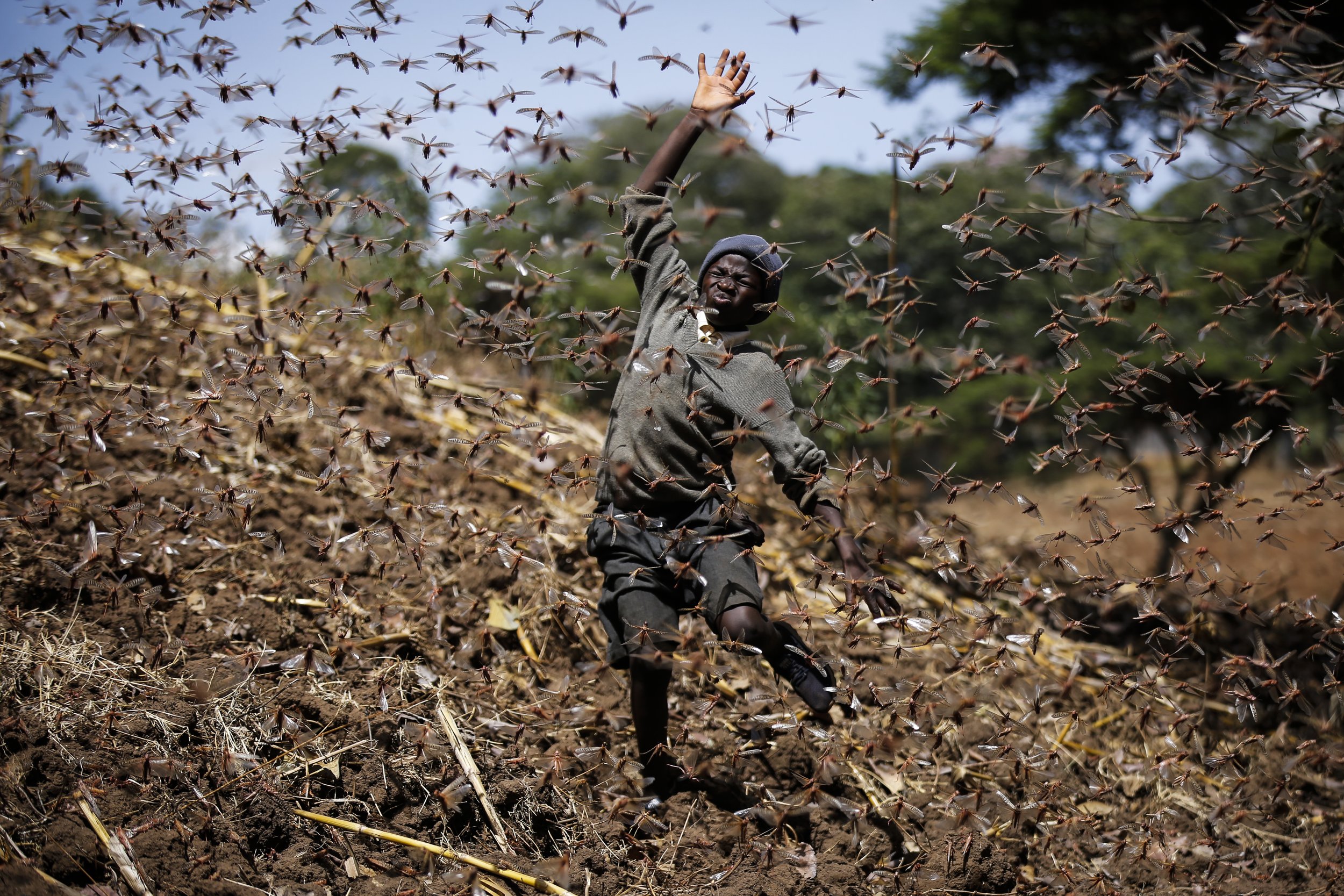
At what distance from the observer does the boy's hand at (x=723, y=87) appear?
2867 mm

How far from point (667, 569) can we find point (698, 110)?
145 centimetres

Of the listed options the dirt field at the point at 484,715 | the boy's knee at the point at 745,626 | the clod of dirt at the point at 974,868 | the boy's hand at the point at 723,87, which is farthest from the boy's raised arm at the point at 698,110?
the clod of dirt at the point at 974,868

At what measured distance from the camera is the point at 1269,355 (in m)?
3.32

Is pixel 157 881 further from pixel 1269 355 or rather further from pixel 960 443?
pixel 960 443

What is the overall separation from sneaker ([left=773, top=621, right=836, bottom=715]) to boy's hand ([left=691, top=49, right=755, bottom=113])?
168 cm

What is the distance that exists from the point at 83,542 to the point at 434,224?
189 centimetres

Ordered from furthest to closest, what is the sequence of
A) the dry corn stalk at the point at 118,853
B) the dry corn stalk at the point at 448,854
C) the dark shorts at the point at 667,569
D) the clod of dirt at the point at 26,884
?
the dark shorts at the point at 667,569
the dry corn stalk at the point at 448,854
the dry corn stalk at the point at 118,853
the clod of dirt at the point at 26,884

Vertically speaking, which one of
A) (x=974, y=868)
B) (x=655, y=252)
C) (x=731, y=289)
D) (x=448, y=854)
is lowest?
(x=974, y=868)

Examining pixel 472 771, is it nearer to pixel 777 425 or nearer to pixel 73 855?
pixel 73 855

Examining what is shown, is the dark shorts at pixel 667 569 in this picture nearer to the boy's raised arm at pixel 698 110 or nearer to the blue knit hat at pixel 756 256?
the blue knit hat at pixel 756 256

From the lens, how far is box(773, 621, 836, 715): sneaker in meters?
2.79

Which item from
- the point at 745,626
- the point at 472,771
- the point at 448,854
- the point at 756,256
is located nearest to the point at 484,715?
the point at 472,771

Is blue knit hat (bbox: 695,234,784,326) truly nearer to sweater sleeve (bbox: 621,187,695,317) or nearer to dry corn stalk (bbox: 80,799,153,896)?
sweater sleeve (bbox: 621,187,695,317)

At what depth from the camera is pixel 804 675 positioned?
2.84 metres
